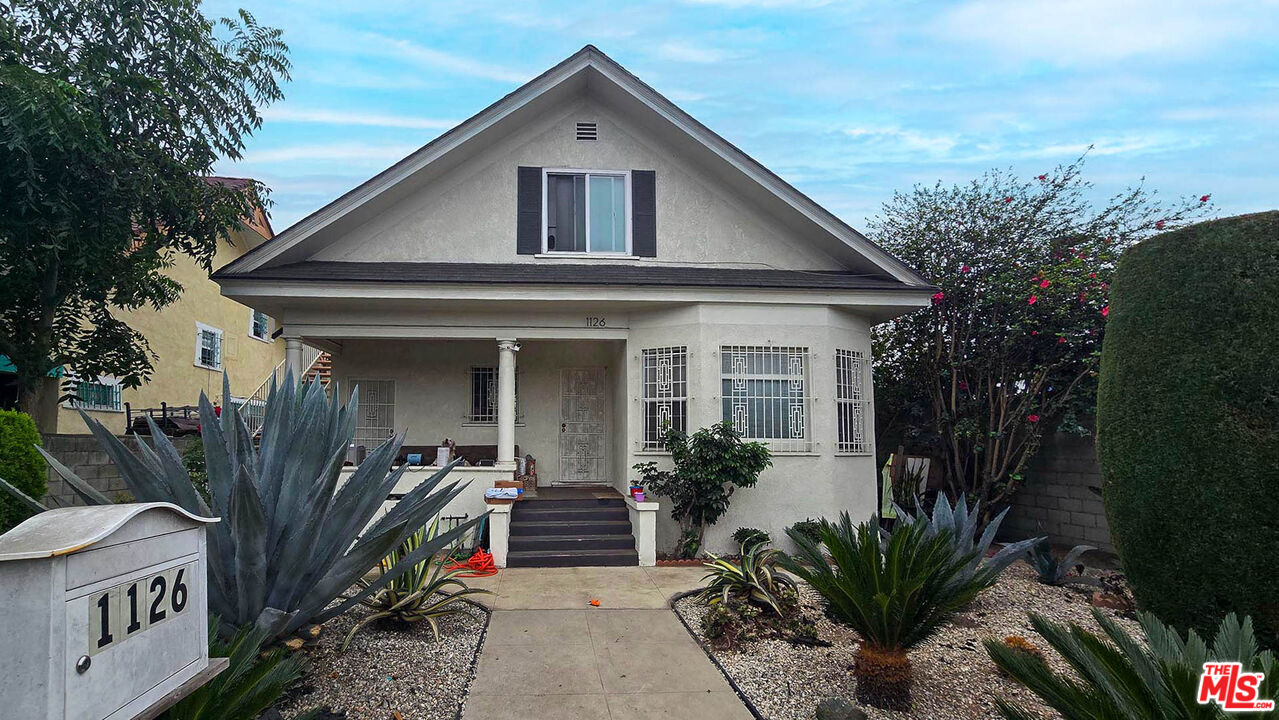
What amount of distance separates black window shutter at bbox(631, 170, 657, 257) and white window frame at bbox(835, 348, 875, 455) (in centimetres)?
329

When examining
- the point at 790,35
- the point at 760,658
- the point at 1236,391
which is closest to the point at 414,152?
the point at 790,35

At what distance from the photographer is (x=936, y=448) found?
11562 mm

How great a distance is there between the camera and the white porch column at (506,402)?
9844 mm

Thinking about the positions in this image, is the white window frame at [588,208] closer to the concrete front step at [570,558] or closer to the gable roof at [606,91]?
the gable roof at [606,91]

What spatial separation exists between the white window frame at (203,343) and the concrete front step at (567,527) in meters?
12.1

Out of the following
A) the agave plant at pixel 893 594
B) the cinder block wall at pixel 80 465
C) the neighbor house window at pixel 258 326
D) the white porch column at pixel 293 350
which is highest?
the neighbor house window at pixel 258 326

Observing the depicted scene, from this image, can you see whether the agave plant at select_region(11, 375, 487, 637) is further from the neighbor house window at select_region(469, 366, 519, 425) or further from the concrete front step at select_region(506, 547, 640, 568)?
the neighbor house window at select_region(469, 366, 519, 425)

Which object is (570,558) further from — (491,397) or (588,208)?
(588,208)

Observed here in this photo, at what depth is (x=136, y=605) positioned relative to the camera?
2.21 meters

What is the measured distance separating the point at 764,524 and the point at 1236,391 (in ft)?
19.6

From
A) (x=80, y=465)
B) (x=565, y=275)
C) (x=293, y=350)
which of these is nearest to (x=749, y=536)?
(x=565, y=275)

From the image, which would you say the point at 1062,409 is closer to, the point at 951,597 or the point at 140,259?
the point at 951,597

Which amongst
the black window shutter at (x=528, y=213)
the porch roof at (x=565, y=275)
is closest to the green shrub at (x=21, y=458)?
the porch roof at (x=565, y=275)

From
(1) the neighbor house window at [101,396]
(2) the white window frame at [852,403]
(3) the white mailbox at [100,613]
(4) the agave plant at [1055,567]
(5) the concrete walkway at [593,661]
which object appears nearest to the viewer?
(3) the white mailbox at [100,613]
